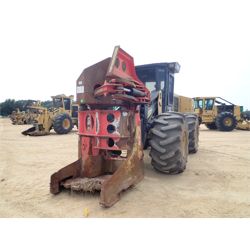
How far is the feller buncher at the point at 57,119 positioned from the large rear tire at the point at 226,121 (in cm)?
978

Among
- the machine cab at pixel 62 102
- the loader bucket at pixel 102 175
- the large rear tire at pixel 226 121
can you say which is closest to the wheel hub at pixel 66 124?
the machine cab at pixel 62 102

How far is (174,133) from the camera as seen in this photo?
3.84 metres

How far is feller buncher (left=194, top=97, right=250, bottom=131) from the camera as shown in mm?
16938

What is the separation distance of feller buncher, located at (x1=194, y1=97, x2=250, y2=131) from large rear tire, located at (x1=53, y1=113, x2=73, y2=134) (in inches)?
354

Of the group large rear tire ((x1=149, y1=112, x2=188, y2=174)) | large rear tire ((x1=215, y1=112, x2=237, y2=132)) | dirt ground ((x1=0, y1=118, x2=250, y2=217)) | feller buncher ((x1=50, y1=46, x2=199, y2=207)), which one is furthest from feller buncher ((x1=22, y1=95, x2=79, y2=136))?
large rear tire ((x1=149, y1=112, x2=188, y2=174))

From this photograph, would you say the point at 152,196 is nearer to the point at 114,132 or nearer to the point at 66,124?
the point at 114,132

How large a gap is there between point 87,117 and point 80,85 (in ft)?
1.71

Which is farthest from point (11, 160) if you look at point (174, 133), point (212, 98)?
point (212, 98)

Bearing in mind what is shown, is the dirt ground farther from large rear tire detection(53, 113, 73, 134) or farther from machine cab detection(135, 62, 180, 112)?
large rear tire detection(53, 113, 73, 134)

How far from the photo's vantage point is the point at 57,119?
1435 centimetres

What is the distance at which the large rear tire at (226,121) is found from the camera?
16.9 meters

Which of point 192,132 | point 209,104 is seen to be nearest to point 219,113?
point 209,104

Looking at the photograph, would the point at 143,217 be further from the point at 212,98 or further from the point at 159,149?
the point at 212,98

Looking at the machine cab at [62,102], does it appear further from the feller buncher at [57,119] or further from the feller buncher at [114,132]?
the feller buncher at [114,132]
